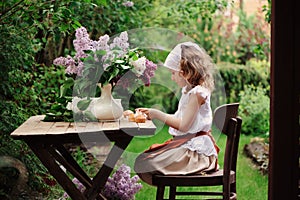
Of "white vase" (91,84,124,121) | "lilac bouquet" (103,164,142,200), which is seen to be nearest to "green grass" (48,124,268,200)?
"lilac bouquet" (103,164,142,200)

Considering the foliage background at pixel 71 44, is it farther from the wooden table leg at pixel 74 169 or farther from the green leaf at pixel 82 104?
the green leaf at pixel 82 104

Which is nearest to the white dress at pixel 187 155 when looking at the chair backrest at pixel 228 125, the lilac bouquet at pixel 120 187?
the chair backrest at pixel 228 125

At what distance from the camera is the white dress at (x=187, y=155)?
3615mm

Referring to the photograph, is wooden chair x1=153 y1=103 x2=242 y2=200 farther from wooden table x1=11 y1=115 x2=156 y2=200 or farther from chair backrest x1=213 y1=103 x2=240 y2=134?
wooden table x1=11 y1=115 x2=156 y2=200

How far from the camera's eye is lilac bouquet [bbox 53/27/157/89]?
→ 3617 mm

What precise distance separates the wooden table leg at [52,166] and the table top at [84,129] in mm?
94

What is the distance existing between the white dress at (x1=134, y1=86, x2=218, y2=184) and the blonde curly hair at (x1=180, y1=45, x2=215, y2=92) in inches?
3.2

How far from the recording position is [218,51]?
33.7ft

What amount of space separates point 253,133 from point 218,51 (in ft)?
6.00

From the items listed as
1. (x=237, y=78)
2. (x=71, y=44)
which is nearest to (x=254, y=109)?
(x=237, y=78)

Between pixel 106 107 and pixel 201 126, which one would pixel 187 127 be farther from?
pixel 106 107

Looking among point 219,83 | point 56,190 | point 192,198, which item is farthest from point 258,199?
point 219,83

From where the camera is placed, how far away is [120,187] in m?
4.55

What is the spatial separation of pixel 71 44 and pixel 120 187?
308cm
